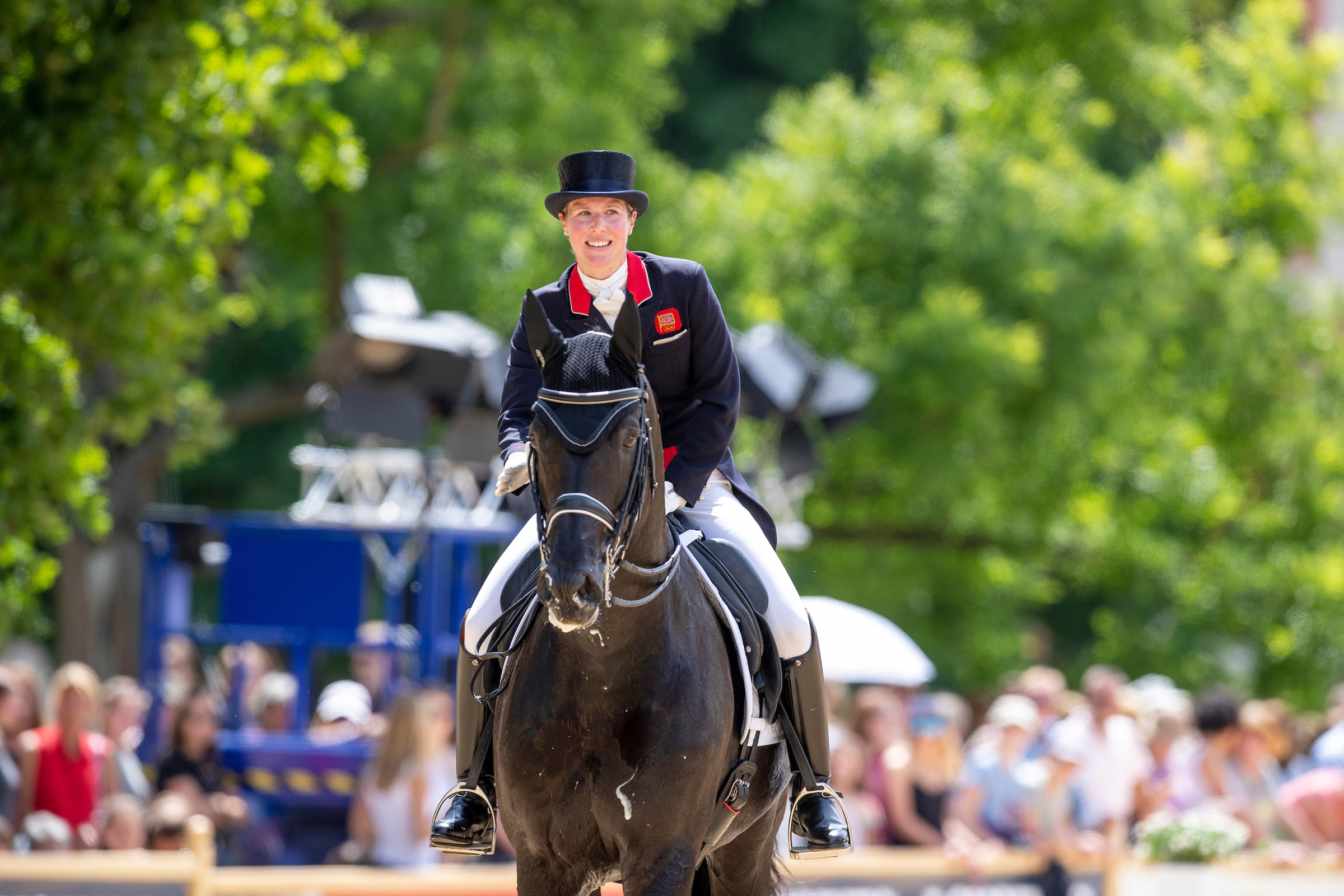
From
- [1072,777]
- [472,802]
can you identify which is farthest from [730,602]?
[1072,777]

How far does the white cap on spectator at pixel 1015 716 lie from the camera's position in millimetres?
10664

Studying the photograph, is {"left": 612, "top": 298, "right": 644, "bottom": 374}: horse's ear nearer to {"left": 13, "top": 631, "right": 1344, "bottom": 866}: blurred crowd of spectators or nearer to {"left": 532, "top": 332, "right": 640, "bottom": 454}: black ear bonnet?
{"left": 532, "top": 332, "right": 640, "bottom": 454}: black ear bonnet

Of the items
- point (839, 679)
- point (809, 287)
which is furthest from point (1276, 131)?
point (839, 679)

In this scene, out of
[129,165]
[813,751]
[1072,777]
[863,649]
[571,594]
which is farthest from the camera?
[863,649]

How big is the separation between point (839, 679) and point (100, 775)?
5.19 metres

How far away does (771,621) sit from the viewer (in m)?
5.16

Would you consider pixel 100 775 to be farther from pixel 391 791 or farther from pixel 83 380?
pixel 83 380

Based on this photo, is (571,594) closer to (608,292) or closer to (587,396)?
(587,396)

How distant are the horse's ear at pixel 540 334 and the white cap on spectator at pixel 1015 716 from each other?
717 cm

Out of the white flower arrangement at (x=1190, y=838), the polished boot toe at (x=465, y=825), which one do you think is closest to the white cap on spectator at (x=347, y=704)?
the white flower arrangement at (x=1190, y=838)

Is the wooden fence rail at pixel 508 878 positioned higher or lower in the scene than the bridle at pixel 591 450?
lower

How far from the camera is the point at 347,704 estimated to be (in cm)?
1138

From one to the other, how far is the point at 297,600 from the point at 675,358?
8169 mm

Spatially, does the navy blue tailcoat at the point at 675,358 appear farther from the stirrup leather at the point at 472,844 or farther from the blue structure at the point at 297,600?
the blue structure at the point at 297,600
